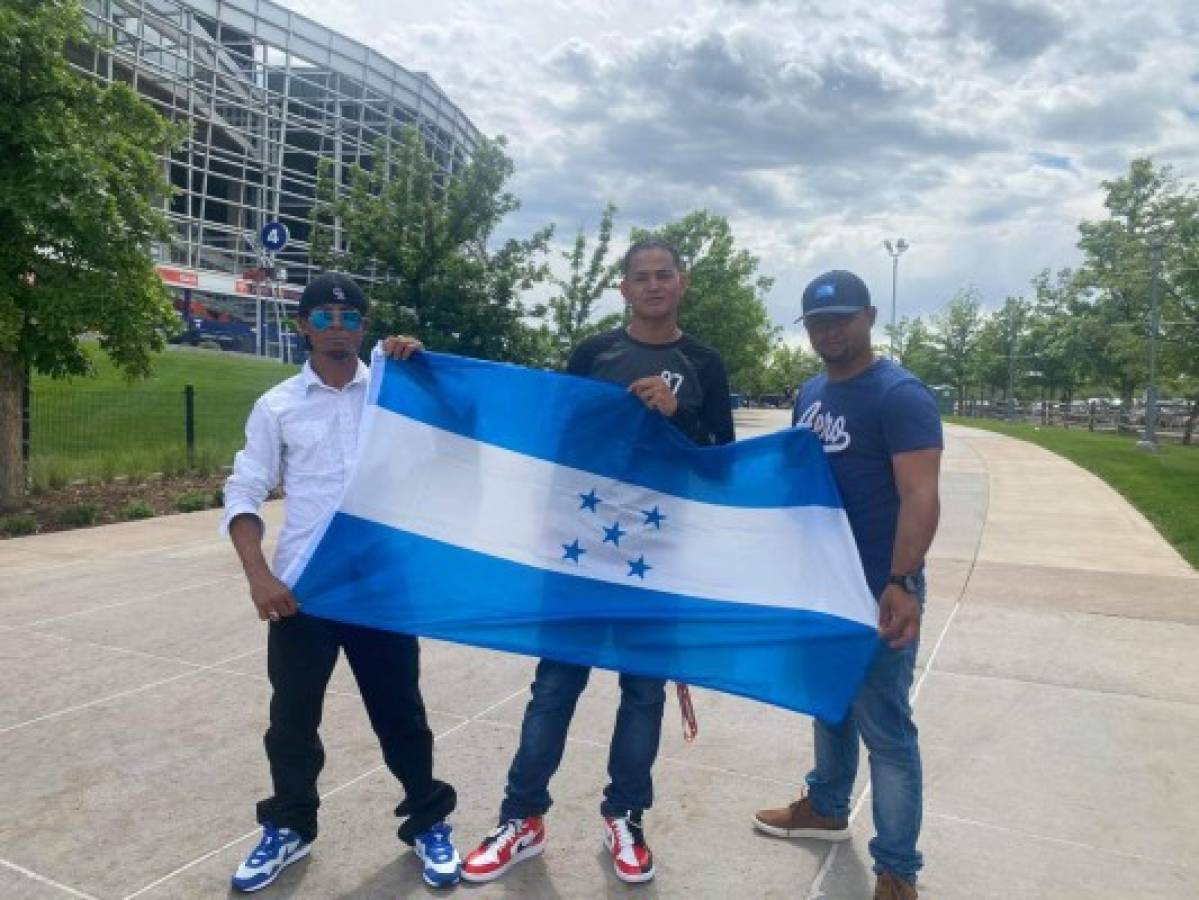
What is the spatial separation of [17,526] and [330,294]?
8279mm

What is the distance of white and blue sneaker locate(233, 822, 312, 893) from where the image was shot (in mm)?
3109

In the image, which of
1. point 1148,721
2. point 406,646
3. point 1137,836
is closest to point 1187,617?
point 1148,721

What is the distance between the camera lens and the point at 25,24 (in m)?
9.01

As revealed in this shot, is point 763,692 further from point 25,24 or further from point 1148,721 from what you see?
point 25,24

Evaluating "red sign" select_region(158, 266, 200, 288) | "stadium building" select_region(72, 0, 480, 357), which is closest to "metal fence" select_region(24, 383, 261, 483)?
"stadium building" select_region(72, 0, 480, 357)

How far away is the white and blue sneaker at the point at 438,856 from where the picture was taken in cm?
315

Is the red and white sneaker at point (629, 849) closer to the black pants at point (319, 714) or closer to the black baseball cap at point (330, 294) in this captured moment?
the black pants at point (319, 714)

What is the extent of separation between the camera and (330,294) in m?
3.17

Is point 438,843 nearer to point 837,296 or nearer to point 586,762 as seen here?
point 586,762

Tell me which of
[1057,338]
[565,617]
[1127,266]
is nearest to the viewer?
[565,617]

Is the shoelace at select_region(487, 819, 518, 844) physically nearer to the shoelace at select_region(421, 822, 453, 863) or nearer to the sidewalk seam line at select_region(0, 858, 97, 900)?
the shoelace at select_region(421, 822, 453, 863)

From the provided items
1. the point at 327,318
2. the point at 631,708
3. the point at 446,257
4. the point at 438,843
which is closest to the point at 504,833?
the point at 438,843

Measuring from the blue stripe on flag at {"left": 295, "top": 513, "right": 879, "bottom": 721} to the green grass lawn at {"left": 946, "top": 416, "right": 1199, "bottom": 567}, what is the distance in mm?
7511

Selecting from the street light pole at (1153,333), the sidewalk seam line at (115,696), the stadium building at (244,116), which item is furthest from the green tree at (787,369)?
the sidewalk seam line at (115,696)
